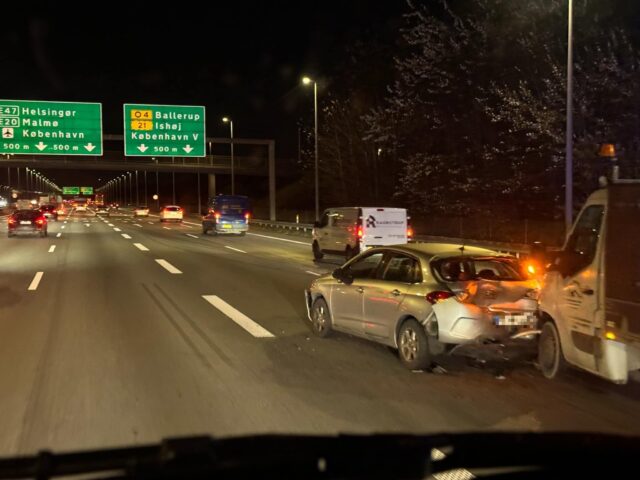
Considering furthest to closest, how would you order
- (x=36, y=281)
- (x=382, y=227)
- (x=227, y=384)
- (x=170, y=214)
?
(x=170, y=214)
(x=382, y=227)
(x=36, y=281)
(x=227, y=384)

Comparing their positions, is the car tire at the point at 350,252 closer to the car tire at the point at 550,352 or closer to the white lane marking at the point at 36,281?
the white lane marking at the point at 36,281

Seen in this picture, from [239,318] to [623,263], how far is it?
645 centimetres

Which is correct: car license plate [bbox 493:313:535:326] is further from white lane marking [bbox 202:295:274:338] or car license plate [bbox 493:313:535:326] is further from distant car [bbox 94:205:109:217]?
distant car [bbox 94:205:109:217]

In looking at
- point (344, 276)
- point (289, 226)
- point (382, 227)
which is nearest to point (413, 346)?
point (344, 276)

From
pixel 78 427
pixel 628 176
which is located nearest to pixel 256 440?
pixel 78 427

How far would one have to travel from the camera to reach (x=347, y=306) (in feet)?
28.5

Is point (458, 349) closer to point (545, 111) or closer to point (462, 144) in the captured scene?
point (545, 111)

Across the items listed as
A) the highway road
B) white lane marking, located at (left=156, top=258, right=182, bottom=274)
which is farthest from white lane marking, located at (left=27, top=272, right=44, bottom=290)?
white lane marking, located at (left=156, top=258, right=182, bottom=274)

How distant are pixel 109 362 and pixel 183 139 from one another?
3722 cm

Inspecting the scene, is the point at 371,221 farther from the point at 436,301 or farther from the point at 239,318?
the point at 436,301

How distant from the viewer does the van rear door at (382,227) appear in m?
20.1

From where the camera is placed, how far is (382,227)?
20.4 metres

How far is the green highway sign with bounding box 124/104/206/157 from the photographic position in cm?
4266

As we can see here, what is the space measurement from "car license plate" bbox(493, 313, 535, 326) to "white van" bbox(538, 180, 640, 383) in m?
0.20
